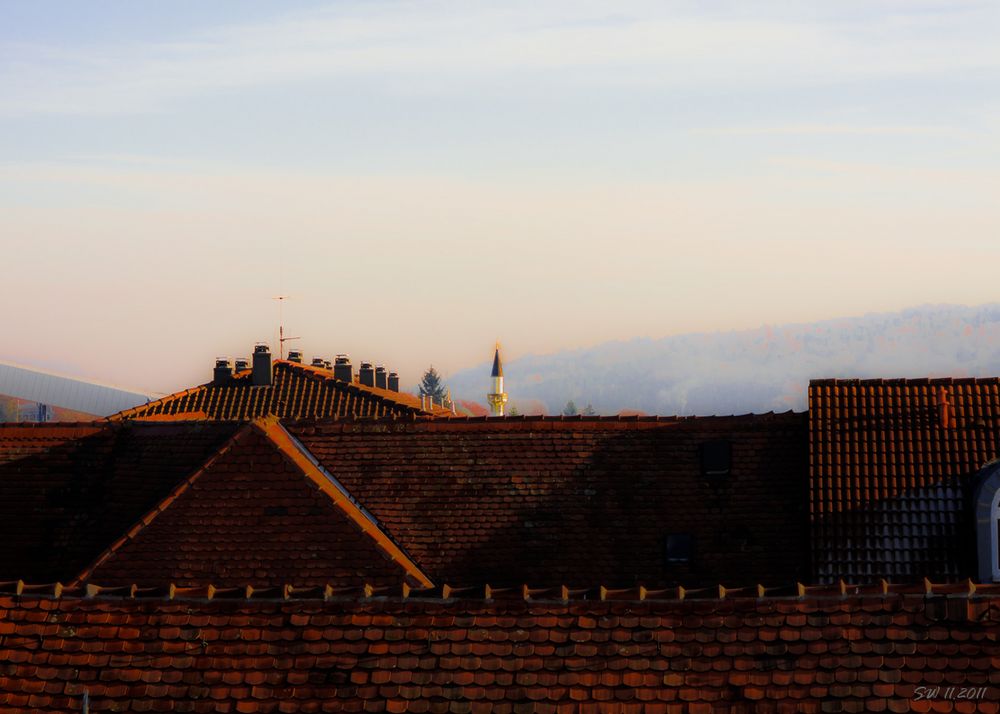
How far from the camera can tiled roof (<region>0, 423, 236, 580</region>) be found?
105 ft

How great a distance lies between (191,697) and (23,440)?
57.4ft

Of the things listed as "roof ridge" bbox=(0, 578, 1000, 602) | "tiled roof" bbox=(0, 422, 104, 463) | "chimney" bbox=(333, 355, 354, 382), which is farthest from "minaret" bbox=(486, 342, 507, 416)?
"roof ridge" bbox=(0, 578, 1000, 602)

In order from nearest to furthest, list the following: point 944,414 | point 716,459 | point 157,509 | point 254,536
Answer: point 254,536 < point 157,509 < point 944,414 < point 716,459

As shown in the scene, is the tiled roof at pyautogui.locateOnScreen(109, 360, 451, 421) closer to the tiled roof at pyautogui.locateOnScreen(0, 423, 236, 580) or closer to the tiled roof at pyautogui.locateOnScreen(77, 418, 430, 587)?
the tiled roof at pyautogui.locateOnScreen(0, 423, 236, 580)

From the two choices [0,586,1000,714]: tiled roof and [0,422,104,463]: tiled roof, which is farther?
[0,422,104,463]: tiled roof

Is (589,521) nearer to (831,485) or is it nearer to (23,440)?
(831,485)

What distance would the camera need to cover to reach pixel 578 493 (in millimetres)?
32188

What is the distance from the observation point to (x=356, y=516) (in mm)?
28953

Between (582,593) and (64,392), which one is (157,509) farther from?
(64,392)

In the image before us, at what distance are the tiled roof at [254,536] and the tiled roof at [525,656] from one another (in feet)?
23.7

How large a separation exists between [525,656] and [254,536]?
10.3 m

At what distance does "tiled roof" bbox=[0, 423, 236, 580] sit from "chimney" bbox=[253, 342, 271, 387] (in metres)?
22.7

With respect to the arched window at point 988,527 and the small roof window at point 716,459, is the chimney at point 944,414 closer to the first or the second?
the arched window at point 988,527

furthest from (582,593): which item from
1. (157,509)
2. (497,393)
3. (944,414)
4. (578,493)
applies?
(497,393)
